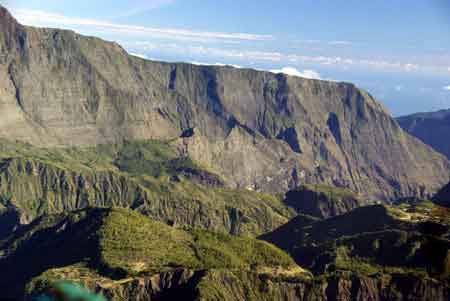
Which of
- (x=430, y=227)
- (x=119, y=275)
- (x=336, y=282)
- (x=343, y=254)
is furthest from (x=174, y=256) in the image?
(x=430, y=227)

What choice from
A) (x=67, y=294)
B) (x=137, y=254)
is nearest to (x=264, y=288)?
(x=137, y=254)

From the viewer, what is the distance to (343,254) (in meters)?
197

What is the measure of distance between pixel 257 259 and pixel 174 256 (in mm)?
22371

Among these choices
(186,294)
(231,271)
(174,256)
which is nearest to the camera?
(186,294)

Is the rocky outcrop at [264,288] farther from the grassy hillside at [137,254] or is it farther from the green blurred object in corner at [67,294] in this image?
the green blurred object in corner at [67,294]

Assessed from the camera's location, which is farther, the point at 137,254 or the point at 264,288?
the point at 137,254

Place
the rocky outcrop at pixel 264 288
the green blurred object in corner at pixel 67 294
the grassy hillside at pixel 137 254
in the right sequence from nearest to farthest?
1. the green blurred object in corner at pixel 67 294
2. the rocky outcrop at pixel 264 288
3. the grassy hillside at pixel 137 254

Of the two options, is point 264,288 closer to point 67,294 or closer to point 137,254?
point 137,254

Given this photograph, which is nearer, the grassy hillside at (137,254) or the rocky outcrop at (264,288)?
the rocky outcrop at (264,288)

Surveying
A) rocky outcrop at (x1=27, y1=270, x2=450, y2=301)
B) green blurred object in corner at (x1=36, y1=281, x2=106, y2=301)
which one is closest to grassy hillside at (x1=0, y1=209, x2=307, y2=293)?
rocky outcrop at (x1=27, y1=270, x2=450, y2=301)

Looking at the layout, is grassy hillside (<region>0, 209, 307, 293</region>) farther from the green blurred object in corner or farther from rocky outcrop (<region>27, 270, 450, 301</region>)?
the green blurred object in corner

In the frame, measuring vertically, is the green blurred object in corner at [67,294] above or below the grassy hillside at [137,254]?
above

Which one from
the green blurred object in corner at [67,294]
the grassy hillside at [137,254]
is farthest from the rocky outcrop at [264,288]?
the green blurred object in corner at [67,294]

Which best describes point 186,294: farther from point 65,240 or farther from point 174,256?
point 65,240
